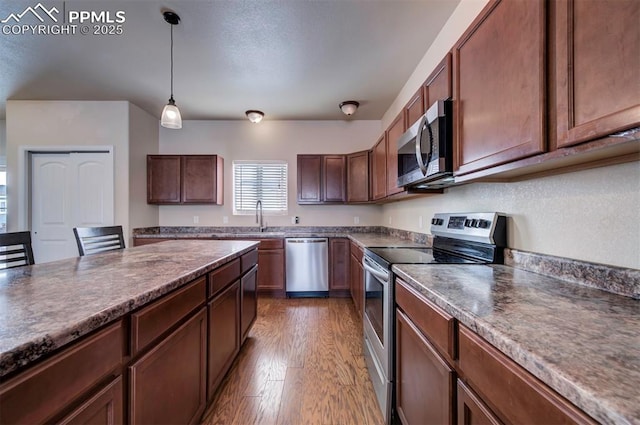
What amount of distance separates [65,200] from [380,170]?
432 cm

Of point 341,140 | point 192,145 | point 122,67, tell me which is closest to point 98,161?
point 192,145

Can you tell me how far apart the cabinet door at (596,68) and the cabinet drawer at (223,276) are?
1.68m

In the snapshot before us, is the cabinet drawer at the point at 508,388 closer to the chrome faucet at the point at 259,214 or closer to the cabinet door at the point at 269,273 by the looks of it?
the cabinet door at the point at 269,273

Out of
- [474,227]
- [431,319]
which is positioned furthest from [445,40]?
[431,319]

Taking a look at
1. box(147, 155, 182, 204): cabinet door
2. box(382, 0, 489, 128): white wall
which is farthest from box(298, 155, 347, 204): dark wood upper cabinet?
box(147, 155, 182, 204): cabinet door

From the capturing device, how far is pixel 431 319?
1.03 m

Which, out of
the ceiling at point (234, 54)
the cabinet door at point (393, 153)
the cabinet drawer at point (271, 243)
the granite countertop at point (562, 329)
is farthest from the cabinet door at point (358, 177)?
the granite countertop at point (562, 329)

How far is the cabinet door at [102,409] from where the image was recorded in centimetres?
69

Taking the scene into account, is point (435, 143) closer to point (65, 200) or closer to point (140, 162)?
point (140, 162)

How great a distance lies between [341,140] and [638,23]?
3.88 metres

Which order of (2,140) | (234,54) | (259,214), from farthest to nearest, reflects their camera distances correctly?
(259,214), (2,140), (234,54)

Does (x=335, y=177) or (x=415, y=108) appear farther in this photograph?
(x=335, y=177)

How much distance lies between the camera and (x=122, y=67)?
2.83 m

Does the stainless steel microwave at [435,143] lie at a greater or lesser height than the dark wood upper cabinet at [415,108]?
lesser
